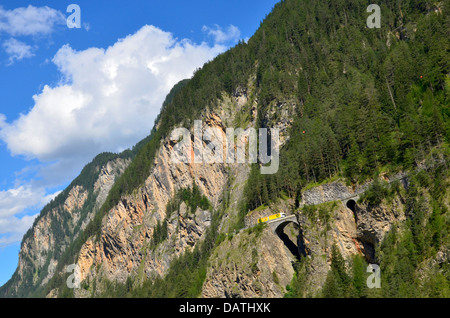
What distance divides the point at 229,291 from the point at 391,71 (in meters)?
65.5

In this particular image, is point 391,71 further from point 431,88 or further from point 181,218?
point 181,218

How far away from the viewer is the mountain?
63.6 meters

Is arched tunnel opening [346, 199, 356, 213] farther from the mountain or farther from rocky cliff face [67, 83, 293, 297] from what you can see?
rocky cliff face [67, 83, 293, 297]


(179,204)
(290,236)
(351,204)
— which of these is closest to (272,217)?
(290,236)

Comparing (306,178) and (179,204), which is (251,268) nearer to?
(306,178)

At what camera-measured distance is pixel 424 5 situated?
360 ft

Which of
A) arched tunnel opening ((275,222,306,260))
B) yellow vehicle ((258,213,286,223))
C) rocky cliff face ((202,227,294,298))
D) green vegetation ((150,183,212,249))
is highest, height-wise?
green vegetation ((150,183,212,249))

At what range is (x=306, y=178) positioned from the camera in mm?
88188

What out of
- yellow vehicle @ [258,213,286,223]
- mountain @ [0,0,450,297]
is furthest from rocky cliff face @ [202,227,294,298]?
yellow vehicle @ [258,213,286,223]

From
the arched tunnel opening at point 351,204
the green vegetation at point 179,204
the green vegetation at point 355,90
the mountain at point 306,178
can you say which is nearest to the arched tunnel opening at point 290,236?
the mountain at point 306,178

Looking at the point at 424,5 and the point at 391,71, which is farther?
the point at 424,5

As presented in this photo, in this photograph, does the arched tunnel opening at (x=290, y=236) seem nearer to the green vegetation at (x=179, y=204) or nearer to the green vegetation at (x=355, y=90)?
the green vegetation at (x=355, y=90)
